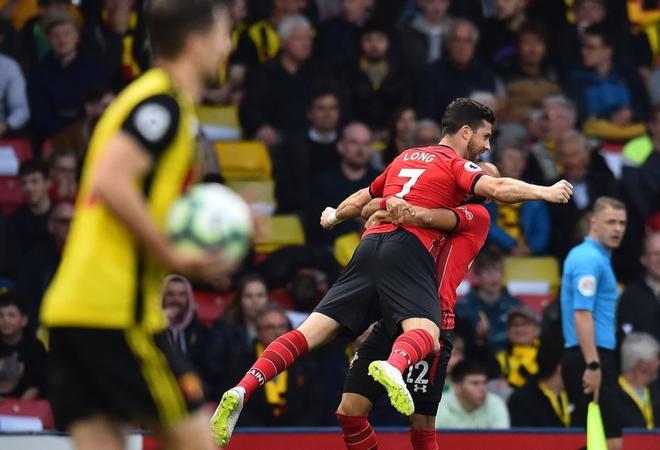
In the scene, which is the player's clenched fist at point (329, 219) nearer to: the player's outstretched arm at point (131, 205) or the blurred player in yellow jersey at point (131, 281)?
the blurred player in yellow jersey at point (131, 281)

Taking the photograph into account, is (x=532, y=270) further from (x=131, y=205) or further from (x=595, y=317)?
(x=131, y=205)

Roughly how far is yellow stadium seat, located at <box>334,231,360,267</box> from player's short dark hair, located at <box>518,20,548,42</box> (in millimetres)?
3236

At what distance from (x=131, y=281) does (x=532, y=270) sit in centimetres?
895

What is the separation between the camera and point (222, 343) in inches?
448

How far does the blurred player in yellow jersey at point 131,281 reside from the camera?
15.1ft

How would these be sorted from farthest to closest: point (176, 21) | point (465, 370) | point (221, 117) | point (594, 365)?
point (221, 117) → point (465, 370) → point (594, 365) → point (176, 21)

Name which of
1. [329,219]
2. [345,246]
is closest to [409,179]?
[329,219]

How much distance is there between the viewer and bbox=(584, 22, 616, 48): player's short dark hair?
14602mm

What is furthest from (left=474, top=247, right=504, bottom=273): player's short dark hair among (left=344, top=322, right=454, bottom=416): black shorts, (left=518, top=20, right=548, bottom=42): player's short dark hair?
(left=344, top=322, right=454, bottom=416): black shorts

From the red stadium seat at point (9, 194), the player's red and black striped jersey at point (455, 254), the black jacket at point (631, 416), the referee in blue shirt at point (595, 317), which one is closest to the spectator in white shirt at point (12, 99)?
the red stadium seat at point (9, 194)

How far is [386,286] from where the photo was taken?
7.96 metres

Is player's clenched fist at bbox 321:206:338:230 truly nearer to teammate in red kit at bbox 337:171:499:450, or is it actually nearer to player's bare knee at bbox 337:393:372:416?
teammate in red kit at bbox 337:171:499:450

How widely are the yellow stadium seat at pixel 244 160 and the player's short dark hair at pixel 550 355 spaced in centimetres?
338

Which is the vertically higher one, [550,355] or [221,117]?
[221,117]
